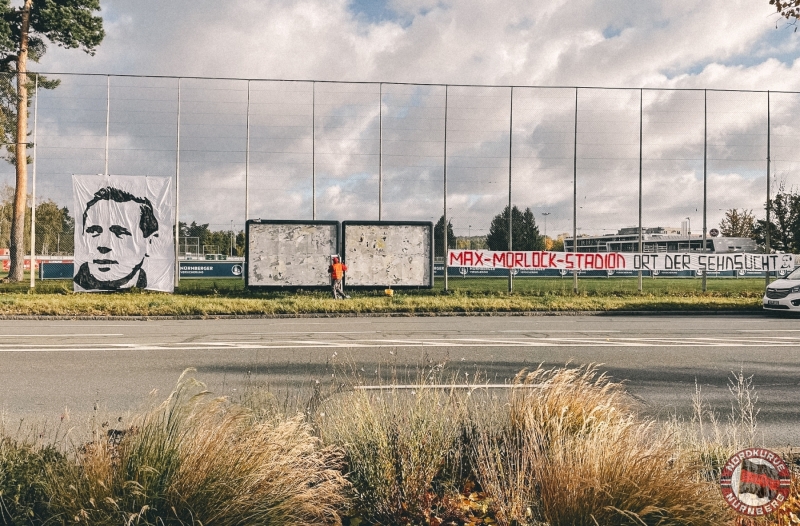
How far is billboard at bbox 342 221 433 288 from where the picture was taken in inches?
978

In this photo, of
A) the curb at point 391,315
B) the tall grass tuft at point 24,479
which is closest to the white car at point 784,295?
the curb at point 391,315

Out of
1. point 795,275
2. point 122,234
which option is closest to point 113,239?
point 122,234

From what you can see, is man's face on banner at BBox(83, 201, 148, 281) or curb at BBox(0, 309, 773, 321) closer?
curb at BBox(0, 309, 773, 321)

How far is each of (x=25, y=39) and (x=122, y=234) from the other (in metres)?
10.7

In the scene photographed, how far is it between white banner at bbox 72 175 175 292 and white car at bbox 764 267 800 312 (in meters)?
21.1

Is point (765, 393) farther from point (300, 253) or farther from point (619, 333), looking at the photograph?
point (300, 253)

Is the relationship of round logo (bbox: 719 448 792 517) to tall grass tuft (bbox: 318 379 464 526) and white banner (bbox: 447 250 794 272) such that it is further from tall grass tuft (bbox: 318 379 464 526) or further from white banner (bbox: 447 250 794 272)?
white banner (bbox: 447 250 794 272)

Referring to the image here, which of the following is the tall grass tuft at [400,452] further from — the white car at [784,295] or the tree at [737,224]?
the tree at [737,224]

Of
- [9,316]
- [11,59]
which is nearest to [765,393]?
[9,316]

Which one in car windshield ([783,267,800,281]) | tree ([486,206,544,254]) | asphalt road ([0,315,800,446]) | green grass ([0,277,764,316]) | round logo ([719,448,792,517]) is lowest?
asphalt road ([0,315,800,446])

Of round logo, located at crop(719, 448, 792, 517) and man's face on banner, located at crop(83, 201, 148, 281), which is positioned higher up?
man's face on banner, located at crop(83, 201, 148, 281)

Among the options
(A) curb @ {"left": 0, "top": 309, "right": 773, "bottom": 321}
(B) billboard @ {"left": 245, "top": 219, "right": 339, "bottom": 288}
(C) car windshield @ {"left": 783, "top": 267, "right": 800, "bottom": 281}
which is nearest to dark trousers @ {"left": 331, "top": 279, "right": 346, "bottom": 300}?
(B) billboard @ {"left": 245, "top": 219, "right": 339, "bottom": 288}

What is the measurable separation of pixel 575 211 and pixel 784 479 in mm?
25626

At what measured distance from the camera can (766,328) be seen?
1620cm
